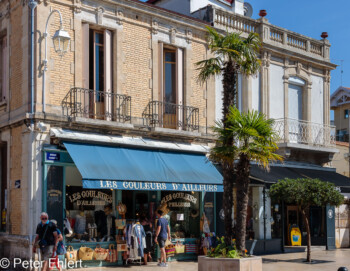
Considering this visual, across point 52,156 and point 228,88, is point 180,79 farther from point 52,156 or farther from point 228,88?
point 52,156

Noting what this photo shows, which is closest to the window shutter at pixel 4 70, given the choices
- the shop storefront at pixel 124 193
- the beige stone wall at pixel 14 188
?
the beige stone wall at pixel 14 188

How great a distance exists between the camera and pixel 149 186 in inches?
644

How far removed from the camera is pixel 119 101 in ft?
56.9

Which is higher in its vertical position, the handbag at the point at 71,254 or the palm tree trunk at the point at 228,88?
the palm tree trunk at the point at 228,88

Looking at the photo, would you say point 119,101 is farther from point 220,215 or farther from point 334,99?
point 334,99

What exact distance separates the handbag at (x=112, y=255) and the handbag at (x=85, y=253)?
0.62 meters

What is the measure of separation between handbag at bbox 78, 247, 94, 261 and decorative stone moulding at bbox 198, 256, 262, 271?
4236 millimetres

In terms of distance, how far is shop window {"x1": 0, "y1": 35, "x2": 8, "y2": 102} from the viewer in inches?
683

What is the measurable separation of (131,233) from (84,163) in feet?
8.58

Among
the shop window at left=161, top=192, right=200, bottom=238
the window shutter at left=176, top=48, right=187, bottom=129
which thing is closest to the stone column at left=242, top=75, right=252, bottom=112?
the window shutter at left=176, top=48, right=187, bottom=129

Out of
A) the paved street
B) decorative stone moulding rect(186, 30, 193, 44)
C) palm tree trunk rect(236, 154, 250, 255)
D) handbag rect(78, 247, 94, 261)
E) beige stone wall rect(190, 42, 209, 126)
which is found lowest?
the paved street

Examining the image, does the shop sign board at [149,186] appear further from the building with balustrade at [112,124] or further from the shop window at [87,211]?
the shop window at [87,211]

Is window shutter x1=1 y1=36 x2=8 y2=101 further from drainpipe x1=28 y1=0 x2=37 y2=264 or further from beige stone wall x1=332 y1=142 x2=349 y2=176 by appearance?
beige stone wall x1=332 y1=142 x2=349 y2=176

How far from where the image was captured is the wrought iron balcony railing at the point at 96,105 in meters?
16.2
